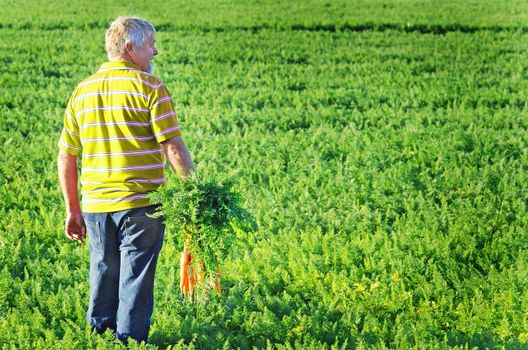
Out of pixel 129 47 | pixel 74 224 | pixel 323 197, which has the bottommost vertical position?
pixel 323 197

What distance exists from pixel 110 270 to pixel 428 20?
18.3 m

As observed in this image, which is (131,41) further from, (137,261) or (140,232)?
(137,261)

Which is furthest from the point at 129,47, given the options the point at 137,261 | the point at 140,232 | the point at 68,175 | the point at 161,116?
the point at 137,261

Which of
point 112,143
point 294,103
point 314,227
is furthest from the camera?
point 294,103

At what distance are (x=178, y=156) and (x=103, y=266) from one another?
742mm

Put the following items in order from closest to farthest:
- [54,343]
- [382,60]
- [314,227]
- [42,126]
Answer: [54,343] < [314,227] < [42,126] < [382,60]

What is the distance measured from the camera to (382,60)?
15164 millimetres

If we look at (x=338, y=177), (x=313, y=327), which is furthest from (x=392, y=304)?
(x=338, y=177)

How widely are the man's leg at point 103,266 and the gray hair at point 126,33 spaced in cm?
87

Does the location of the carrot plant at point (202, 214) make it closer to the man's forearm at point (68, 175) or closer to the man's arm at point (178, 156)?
the man's arm at point (178, 156)

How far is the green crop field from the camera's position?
4562 mm

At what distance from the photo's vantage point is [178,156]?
3.67m

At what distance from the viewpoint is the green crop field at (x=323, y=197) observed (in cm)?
456

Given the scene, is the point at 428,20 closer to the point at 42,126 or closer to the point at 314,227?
the point at 42,126
